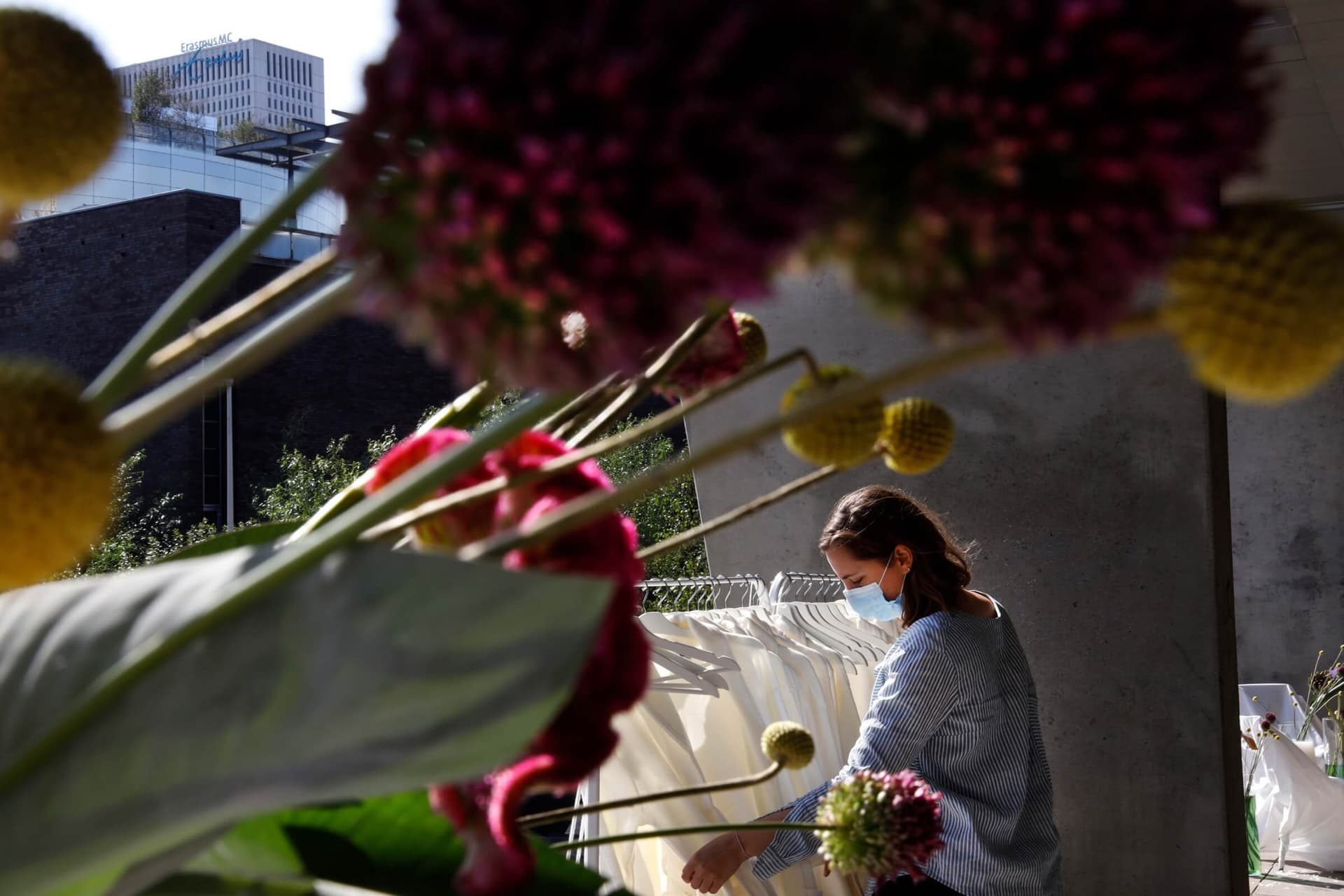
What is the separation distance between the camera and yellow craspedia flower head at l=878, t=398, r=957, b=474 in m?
0.34

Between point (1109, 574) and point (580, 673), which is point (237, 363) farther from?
point (1109, 574)

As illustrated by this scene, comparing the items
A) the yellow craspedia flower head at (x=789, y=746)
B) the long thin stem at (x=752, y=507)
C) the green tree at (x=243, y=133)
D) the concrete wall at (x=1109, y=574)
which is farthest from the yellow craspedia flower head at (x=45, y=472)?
the green tree at (x=243, y=133)

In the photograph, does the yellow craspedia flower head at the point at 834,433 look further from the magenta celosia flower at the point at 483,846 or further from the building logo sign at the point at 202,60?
the building logo sign at the point at 202,60

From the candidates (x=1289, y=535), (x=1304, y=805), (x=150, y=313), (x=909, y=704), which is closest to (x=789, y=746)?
(x=909, y=704)

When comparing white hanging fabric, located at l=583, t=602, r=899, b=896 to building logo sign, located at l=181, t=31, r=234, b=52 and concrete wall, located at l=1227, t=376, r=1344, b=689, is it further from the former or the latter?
building logo sign, located at l=181, t=31, r=234, b=52

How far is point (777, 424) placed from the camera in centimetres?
21

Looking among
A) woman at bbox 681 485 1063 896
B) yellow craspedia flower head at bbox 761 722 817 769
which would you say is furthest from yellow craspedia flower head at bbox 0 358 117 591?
woman at bbox 681 485 1063 896

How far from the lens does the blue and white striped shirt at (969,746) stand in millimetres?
2109

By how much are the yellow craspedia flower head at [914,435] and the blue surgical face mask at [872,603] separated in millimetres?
2257

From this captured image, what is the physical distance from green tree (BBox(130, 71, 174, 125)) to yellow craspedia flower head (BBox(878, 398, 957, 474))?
17.3m

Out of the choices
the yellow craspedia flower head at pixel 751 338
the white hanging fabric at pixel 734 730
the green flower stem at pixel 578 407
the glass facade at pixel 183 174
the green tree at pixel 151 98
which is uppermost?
the green tree at pixel 151 98

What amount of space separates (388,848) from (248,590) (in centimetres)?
21

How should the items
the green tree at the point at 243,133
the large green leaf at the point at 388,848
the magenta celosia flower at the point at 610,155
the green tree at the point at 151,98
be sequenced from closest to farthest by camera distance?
the magenta celosia flower at the point at 610,155 < the large green leaf at the point at 388,848 < the green tree at the point at 243,133 < the green tree at the point at 151,98

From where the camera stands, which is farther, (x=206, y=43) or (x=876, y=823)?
(x=206, y=43)
